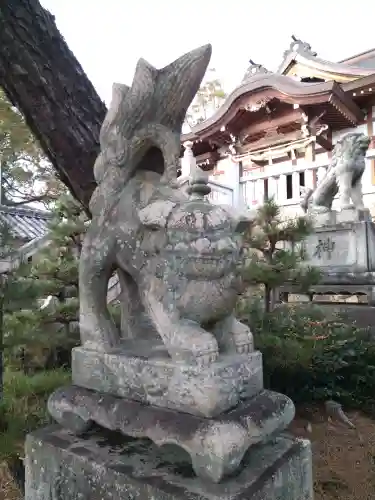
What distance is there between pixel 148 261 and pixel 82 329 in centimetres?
35

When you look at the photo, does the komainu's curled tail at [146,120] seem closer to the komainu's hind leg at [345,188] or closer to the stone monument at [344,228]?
the stone monument at [344,228]

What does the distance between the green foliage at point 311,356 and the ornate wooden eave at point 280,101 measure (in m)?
4.98

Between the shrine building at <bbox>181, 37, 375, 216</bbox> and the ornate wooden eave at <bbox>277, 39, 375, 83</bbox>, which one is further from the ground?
the ornate wooden eave at <bbox>277, 39, 375, 83</bbox>

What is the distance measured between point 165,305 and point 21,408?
1.45 m

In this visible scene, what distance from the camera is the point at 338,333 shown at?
11.3 feet

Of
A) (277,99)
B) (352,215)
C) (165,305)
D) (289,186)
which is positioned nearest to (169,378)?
(165,305)

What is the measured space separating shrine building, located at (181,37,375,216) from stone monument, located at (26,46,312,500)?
5.73 meters

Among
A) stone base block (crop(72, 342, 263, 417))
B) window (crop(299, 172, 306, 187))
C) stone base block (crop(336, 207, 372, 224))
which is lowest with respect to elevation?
stone base block (crop(72, 342, 263, 417))

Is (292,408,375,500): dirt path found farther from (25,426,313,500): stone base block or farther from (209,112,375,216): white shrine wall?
(209,112,375,216): white shrine wall

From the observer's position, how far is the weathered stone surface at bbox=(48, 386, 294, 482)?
919mm

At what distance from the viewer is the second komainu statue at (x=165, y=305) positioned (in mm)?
994

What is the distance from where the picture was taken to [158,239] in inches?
45.3

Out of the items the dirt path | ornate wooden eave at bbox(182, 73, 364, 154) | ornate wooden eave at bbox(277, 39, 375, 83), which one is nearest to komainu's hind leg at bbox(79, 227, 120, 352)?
the dirt path

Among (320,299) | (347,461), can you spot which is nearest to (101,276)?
(347,461)
